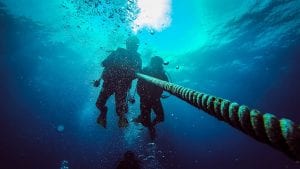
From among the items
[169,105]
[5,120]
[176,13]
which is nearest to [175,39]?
[176,13]

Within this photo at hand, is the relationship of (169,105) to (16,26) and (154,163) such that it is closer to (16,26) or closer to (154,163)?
(154,163)

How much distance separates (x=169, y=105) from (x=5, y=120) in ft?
129

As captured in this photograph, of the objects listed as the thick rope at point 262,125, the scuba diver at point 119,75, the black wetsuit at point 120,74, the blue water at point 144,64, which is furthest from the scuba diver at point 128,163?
the thick rope at point 262,125

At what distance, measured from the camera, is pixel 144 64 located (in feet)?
87.6

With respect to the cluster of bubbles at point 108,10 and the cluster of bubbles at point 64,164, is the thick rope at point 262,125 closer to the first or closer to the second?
the cluster of bubbles at point 108,10

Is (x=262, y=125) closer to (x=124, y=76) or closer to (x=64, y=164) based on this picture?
(x=124, y=76)

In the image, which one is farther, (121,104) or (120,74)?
(121,104)

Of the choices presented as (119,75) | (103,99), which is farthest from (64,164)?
(119,75)

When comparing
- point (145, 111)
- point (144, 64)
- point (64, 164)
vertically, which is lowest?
point (145, 111)

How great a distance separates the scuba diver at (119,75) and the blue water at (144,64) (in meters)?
5.59

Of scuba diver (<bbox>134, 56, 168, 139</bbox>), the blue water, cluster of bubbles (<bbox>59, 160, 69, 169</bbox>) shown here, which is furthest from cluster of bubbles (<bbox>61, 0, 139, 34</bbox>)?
cluster of bubbles (<bbox>59, 160, 69, 169</bbox>)

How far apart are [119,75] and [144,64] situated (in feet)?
57.6

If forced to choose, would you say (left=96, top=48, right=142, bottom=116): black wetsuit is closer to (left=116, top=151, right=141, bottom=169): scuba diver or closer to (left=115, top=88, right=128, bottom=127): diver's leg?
(left=115, top=88, right=128, bottom=127): diver's leg

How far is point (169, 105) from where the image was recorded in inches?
1678
